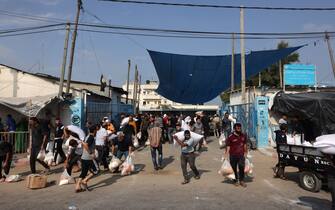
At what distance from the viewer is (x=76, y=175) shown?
11875mm

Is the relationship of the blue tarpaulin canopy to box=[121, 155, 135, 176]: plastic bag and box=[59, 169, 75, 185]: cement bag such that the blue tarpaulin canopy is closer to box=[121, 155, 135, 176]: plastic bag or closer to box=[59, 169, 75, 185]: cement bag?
box=[121, 155, 135, 176]: plastic bag

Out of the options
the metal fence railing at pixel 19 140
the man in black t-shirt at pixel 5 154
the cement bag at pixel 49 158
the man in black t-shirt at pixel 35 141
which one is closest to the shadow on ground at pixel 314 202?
the man in black t-shirt at pixel 35 141

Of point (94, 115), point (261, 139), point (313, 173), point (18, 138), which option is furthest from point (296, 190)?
point (94, 115)

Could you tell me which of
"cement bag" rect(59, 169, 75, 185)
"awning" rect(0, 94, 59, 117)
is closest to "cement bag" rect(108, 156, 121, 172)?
"cement bag" rect(59, 169, 75, 185)

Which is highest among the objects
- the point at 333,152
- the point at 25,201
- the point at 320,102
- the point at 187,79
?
the point at 187,79

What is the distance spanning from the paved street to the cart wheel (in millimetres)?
165

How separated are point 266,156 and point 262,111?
3247mm

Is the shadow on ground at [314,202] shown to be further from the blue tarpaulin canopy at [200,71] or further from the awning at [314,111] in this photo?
the blue tarpaulin canopy at [200,71]

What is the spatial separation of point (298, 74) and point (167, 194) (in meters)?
15.3

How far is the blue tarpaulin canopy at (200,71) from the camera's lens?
26438mm

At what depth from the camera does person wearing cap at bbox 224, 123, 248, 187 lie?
10.1 m

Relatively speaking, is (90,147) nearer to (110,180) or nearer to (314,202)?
(110,180)

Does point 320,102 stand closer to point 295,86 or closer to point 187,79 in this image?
point 295,86

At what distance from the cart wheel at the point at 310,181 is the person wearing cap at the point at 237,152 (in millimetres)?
1401
